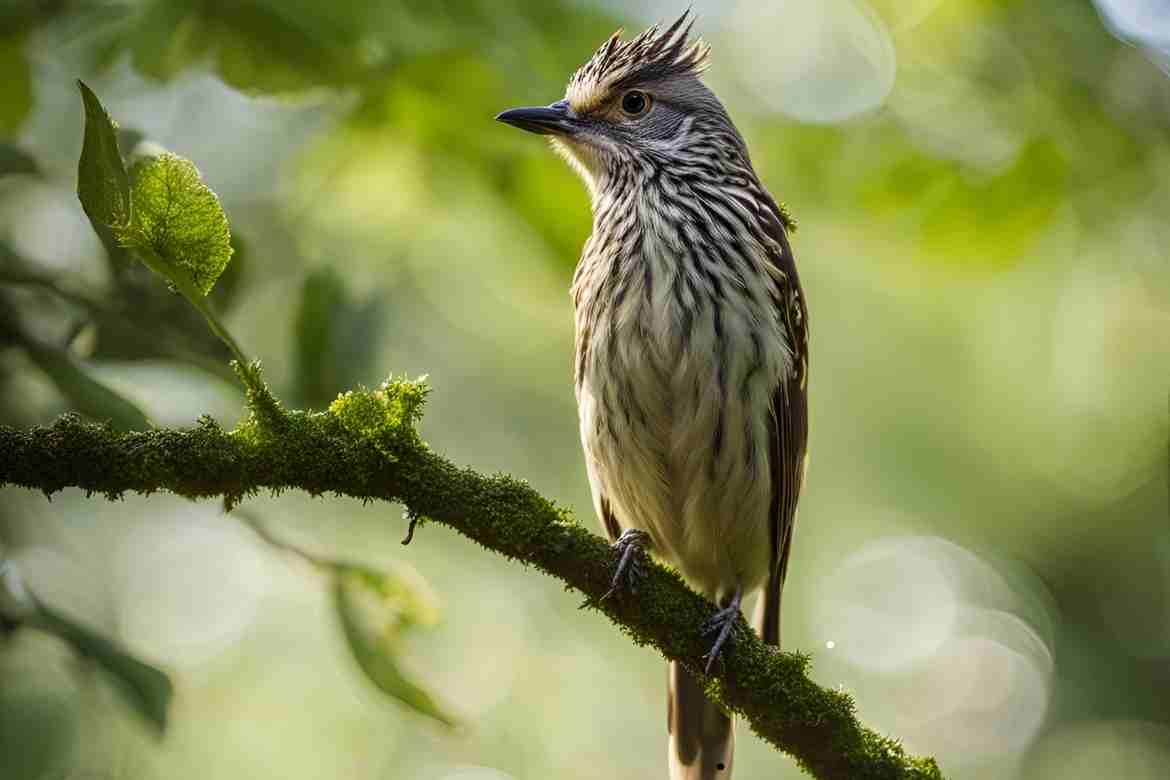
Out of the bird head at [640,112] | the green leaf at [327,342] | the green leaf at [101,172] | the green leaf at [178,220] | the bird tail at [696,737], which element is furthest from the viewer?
the bird head at [640,112]

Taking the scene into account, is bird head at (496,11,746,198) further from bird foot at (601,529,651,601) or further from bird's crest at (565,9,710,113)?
bird foot at (601,529,651,601)

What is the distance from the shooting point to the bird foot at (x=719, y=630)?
2.68m

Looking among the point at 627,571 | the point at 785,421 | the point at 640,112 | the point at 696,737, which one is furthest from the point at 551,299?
the point at 627,571

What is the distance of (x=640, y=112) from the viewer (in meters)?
4.31

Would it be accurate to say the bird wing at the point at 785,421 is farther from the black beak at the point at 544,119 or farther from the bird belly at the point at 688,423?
the black beak at the point at 544,119

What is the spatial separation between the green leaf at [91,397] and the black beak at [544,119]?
1637 mm

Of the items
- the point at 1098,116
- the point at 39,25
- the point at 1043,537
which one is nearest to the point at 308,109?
the point at 39,25

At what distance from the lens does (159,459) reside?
7.10ft

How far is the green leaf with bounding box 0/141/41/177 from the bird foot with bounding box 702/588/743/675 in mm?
1791

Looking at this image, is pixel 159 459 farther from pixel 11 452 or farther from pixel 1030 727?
pixel 1030 727

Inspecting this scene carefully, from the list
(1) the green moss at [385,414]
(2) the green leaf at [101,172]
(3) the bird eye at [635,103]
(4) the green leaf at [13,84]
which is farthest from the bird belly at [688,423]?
(2) the green leaf at [101,172]

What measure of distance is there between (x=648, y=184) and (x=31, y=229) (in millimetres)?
1749

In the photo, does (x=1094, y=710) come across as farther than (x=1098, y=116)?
Yes

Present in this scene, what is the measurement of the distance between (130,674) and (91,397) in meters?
0.54
